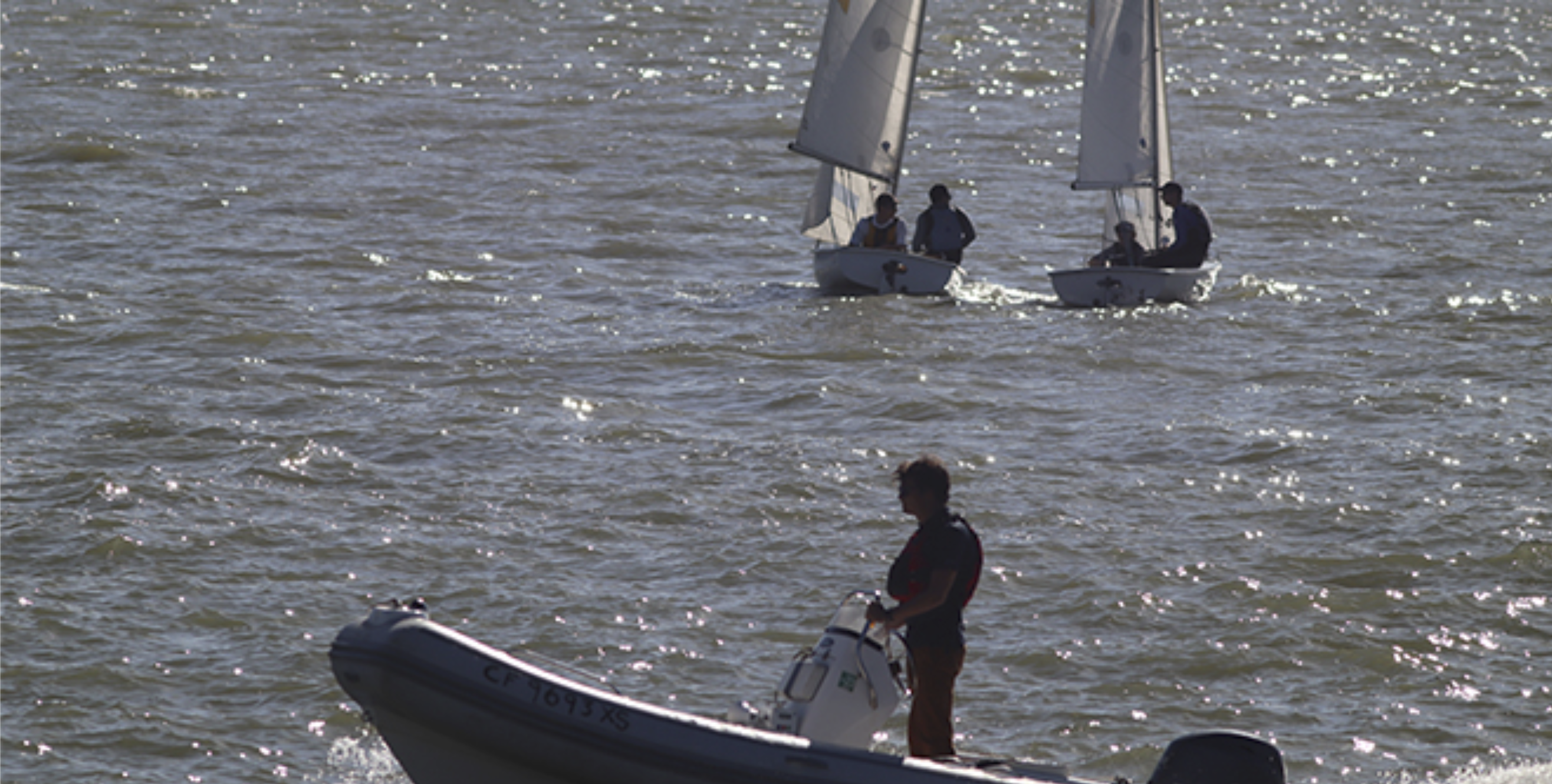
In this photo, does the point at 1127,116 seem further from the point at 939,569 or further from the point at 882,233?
the point at 939,569

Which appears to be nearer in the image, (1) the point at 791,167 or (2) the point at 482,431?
(2) the point at 482,431

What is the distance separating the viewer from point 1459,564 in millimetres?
11961

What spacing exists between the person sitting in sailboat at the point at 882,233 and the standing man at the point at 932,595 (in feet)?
41.7

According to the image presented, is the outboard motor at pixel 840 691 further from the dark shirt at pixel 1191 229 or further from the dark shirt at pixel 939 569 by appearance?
the dark shirt at pixel 1191 229

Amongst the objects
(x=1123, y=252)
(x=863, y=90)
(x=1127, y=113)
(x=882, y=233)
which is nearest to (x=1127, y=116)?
(x=1127, y=113)

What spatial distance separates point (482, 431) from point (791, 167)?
46.9 ft

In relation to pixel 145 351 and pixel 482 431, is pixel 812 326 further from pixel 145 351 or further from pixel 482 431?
pixel 145 351

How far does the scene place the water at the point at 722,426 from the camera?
1014 cm

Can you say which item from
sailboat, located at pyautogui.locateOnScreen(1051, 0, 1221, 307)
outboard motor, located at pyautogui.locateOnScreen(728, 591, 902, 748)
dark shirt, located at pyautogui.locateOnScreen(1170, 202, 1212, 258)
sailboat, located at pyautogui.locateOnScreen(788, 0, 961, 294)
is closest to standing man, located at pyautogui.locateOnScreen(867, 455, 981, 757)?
outboard motor, located at pyautogui.locateOnScreen(728, 591, 902, 748)

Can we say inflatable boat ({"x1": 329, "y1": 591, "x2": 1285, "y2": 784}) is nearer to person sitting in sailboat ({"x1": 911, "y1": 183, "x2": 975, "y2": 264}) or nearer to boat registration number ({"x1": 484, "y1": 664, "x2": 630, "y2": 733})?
boat registration number ({"x1": 484, "y1": 664, "x2": 630, "y2": 733})

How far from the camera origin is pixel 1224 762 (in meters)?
7.16

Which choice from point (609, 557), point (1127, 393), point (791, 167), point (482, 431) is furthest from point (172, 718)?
point (791, 167)

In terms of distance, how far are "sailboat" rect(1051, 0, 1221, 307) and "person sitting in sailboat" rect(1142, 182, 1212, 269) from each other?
29.2 inches

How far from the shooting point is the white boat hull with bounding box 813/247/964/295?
65.7 feet
